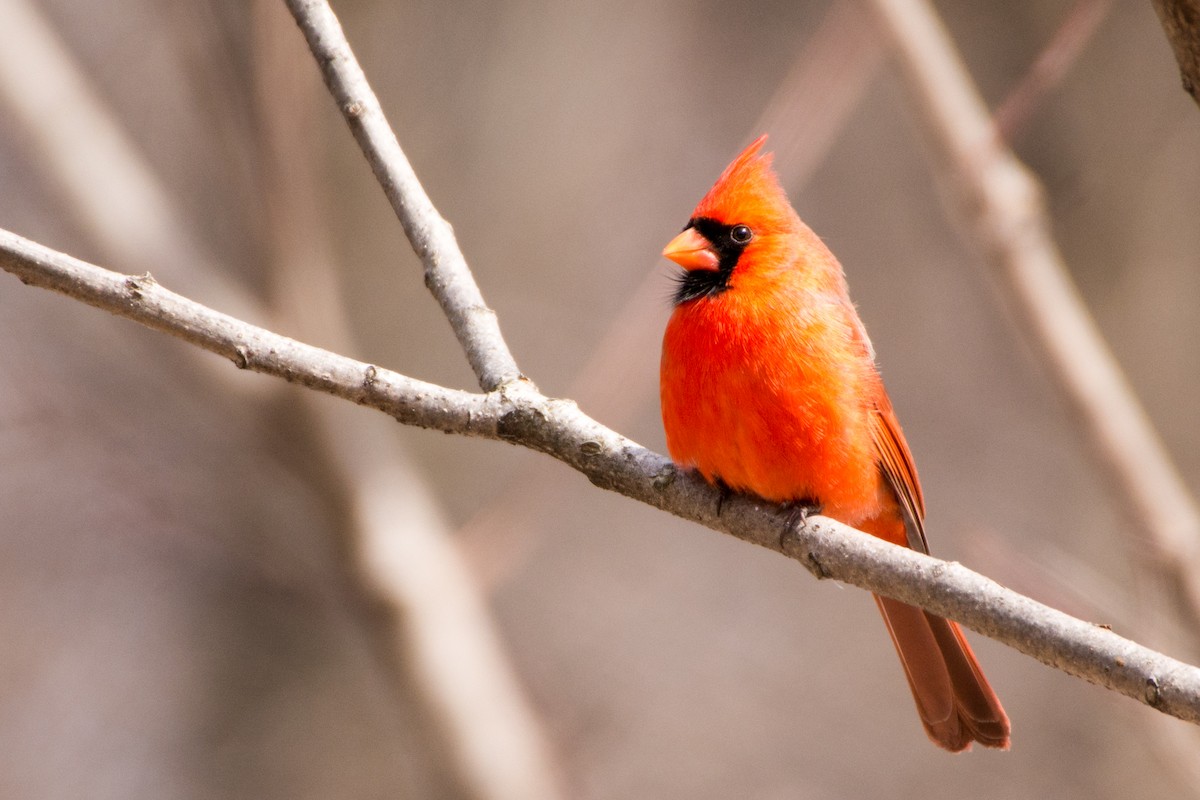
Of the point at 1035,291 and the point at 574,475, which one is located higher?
the point at 1035,291

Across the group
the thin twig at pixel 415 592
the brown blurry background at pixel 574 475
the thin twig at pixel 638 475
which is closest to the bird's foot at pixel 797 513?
the thin twig at pixel 638 475

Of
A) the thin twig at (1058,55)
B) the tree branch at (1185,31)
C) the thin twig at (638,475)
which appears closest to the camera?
the thin twig at (638,475)

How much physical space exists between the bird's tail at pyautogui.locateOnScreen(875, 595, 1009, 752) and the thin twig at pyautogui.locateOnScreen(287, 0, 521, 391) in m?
1.39

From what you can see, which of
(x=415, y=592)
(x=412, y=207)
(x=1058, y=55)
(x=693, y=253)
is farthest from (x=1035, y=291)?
(x=415, y=592)

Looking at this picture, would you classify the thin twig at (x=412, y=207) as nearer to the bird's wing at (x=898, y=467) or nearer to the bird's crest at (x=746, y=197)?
the bird's crest at (x=746, y=197)

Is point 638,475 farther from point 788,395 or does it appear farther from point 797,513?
point 788,395

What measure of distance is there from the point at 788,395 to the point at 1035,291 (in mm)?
1549

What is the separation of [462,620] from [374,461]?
688 millimetres

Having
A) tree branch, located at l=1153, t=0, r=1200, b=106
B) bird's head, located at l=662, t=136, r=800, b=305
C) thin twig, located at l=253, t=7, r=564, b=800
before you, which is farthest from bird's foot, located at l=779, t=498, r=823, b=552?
thin twig, located at l=253, t=7, r=564, b=800

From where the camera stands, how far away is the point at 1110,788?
17.7 ft

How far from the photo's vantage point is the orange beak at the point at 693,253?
9.12 ft

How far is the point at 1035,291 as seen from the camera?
3.75 meters

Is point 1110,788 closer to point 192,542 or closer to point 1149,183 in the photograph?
point 1149,183

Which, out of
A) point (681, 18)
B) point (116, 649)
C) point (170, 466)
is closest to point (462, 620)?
point (170, 466)
